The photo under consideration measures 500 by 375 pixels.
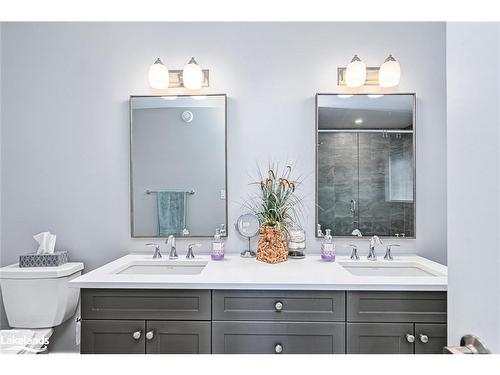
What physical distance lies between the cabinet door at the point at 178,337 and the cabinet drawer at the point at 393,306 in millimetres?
625

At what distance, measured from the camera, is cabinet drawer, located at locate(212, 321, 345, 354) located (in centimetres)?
134

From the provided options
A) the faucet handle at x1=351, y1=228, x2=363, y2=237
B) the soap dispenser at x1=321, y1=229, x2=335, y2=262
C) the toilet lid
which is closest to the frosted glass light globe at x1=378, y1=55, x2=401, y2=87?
the faucet handle at x1=351, y1=228, x2=363, y2=237

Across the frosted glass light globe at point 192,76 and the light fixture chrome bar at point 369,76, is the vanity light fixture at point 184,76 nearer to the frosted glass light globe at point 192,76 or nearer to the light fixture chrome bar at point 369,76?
the frosted glass light globe at point 192,76

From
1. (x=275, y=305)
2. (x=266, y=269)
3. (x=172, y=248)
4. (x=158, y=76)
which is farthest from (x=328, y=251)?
(x=158, y=76)

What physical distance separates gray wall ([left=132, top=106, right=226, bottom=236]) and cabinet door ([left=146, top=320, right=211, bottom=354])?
2.09 ft

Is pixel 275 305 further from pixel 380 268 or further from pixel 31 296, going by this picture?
pixel 31 296

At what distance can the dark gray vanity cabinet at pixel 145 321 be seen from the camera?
4.46 feet

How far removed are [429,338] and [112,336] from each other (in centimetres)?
135

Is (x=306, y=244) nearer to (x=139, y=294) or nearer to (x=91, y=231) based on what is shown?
(x=139, y=294)

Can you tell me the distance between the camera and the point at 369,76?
1.88 meters

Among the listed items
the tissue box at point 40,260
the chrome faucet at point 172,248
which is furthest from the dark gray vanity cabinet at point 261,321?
the tissue box at point 40,260

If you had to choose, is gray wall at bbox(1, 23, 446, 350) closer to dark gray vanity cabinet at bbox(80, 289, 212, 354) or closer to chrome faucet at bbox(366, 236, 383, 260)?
chrome faucet at bbox(366, 236, 383, 260)
